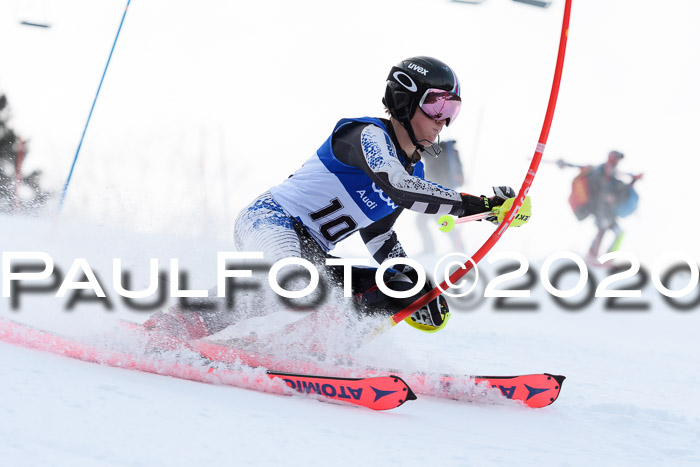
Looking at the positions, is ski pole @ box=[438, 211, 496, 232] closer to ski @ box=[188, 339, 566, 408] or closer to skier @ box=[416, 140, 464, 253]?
ski @ box=[188, 339, 566, 408]

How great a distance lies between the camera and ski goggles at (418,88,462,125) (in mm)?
3201

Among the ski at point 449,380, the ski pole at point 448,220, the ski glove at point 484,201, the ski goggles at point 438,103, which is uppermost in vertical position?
the ski goggles at point 438,103

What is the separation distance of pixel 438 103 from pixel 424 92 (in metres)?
0.09

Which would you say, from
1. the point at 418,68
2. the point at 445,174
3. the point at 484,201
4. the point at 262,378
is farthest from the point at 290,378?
the point at 445,174

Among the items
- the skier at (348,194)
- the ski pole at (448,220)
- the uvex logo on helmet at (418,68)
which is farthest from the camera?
the uvex logo on helmet at (418,68)

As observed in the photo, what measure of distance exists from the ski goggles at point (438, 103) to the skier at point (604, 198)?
735cm

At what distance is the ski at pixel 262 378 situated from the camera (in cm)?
274

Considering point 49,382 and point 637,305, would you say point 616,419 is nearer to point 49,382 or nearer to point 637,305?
point 49,382

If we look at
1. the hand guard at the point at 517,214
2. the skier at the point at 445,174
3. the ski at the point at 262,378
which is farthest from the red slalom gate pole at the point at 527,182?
the skier at the point at 445,174

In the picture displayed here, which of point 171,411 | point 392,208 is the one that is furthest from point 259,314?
point 171,411

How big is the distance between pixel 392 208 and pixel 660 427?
156 centimetres

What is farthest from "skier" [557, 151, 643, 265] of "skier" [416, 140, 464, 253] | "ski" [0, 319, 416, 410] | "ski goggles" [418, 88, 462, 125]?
"ski" [0, 319, 416, 410]

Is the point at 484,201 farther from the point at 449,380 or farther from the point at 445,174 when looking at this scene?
the point at 445,174

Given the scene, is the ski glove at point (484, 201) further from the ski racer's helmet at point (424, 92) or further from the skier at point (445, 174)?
the skier at point (445, 174)
